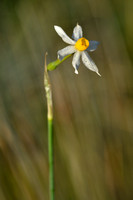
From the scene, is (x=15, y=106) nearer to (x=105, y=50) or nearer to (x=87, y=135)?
(x=87, y=135)

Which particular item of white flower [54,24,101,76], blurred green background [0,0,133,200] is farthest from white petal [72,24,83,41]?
blurred green background [0,0,133,200]

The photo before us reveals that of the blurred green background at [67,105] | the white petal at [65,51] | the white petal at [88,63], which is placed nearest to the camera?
the white petal at [65,51]

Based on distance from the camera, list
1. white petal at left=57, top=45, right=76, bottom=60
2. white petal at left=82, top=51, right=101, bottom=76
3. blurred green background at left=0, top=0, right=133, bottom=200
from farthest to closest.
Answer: blurred green background at left=0, top=0, right=133, bottom=200
white petal at left=82, top=51, right=101, bottom=76
white petal at left=57, top=45, right=76, bottom=60

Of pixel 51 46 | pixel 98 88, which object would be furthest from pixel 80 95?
pixel 51 46

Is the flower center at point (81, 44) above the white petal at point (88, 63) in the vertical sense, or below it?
above

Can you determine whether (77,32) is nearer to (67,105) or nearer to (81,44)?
(81,44)

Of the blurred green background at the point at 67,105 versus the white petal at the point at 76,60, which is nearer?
the white petal at the point at 76,60

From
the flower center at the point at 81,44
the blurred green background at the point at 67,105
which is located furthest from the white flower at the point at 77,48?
the blurred green background at the point at 67,105

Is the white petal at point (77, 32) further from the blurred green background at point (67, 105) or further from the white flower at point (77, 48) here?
the blurred green background at point (67, 105)

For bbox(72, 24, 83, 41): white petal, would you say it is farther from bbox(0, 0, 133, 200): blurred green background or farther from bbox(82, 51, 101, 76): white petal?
bbox(0, 0, 133, 200): blurred green background

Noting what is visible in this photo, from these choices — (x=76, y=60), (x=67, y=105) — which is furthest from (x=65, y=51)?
(x=67, y=105)
